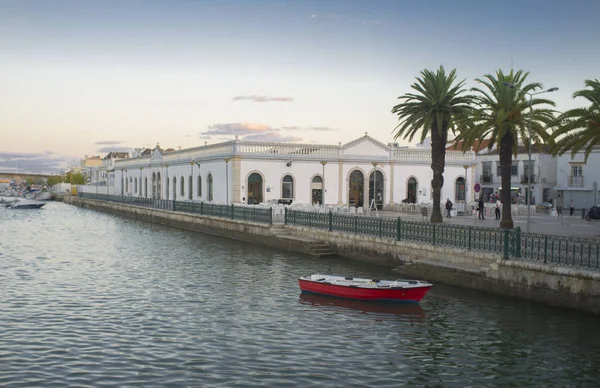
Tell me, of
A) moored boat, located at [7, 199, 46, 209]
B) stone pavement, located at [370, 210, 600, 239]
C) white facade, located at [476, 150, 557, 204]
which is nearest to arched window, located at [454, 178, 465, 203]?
stone pavement, located at [370, 210, 600, 239]

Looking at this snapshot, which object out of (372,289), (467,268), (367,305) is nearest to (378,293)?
(372,289)

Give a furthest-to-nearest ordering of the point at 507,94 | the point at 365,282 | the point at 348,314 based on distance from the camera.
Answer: the point at 507,94, the point at 365,282, the point at 348,314

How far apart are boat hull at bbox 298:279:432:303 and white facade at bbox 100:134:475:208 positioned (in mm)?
30371

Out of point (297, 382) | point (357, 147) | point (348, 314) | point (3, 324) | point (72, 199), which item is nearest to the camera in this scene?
point (297, 382)

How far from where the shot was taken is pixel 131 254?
35.5 metres

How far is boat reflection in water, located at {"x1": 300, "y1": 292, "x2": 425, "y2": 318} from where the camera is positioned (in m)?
20.0

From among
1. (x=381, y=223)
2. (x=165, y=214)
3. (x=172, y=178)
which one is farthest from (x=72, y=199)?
(x=381, y=223)

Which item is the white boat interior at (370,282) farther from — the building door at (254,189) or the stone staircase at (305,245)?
the building door at (254,189)

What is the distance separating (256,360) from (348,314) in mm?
5699

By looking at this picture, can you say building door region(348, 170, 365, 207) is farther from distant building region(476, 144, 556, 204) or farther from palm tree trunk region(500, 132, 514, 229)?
palm tree trunk region(500, 132, 514, 229)

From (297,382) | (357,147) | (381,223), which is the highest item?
(357,147)

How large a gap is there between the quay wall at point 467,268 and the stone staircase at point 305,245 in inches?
2.5

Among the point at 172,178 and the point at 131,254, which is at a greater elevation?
the point at 172,178

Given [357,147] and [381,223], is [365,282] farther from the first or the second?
[357,147]
